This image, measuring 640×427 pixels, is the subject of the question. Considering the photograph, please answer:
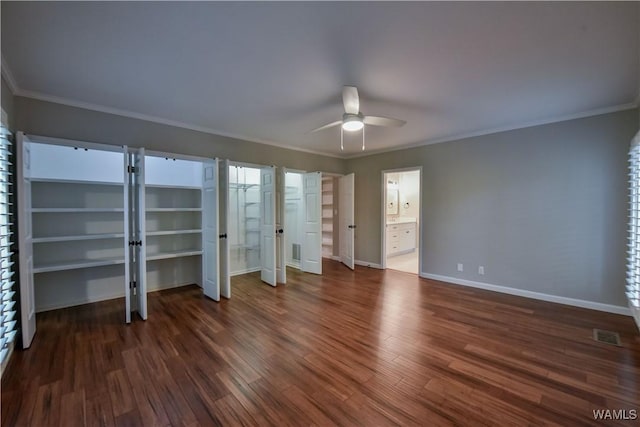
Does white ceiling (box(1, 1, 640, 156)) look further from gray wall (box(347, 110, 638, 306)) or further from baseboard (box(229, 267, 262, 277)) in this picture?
baseboard (box(229, 267, 262, 277))

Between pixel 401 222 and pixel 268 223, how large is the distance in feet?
15.5

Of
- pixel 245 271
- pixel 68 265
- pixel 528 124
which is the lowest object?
pixel 245 271

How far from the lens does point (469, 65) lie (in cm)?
240

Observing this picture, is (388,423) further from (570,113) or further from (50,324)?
(570,113)

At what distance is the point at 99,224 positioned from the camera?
12.6ft

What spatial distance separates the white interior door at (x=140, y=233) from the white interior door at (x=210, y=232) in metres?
0.90

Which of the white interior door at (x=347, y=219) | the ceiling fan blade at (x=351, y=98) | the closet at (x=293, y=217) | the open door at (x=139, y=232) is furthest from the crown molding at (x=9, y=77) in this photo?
the white interior door at (x=347, y=219)

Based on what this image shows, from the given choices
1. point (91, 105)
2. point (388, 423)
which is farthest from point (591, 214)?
point (91, 105)

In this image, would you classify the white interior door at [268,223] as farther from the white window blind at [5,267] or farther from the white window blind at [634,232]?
the white window blind at [634,232]

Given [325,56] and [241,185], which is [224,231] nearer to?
[241,185]

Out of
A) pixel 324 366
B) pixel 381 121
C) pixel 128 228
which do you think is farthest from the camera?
pixel 128 228

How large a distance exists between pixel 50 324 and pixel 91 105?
272 cm

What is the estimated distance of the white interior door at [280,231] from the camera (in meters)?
4.92

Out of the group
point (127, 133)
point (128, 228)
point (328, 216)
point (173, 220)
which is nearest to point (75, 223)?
point (128, 228)
